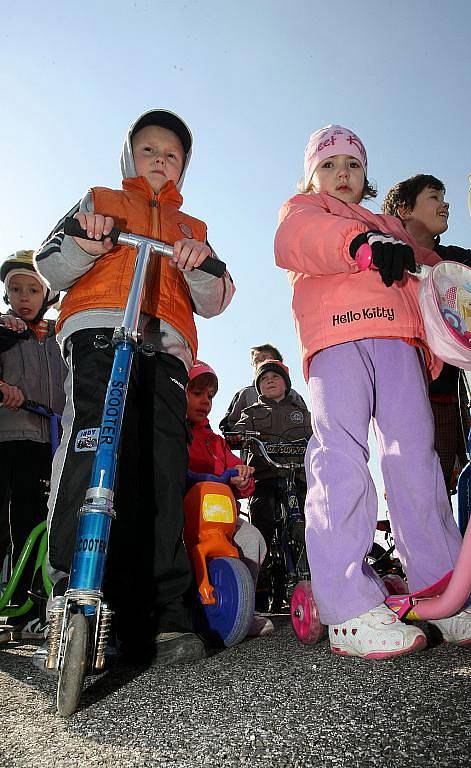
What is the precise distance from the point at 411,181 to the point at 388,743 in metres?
2.87

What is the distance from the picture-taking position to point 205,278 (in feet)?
7.68

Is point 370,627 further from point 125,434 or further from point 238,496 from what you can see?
point 238,496

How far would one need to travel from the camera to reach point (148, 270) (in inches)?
88.0

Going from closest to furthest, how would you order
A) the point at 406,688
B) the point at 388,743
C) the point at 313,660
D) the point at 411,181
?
the point at 388,743, the point at 406,688, the point at 313,660, the point at 411,181

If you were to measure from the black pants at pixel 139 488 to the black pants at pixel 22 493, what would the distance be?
1486mm

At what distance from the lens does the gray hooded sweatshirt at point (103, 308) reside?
2086 mm

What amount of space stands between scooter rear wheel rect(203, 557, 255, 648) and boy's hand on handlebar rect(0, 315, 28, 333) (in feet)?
6.24

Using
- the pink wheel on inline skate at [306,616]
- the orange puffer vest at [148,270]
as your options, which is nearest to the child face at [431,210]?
the orange puffer vest at [148,270]

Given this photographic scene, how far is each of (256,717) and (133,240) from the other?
4.41 ft

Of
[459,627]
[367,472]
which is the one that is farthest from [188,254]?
[459,627]


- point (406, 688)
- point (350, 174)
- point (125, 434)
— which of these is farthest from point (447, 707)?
point (350, 174)

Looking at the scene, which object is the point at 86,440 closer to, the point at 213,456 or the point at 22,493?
the point at 22,493

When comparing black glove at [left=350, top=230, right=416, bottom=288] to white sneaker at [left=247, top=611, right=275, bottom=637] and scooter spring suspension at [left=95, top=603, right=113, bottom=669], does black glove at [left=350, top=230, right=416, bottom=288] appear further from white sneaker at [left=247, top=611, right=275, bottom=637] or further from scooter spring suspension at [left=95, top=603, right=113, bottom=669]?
white sneaker at [left=247, top=611, right=275, bottom=637]

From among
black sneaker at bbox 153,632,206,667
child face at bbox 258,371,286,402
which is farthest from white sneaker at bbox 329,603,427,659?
child face at bbox 258,371,286,402
